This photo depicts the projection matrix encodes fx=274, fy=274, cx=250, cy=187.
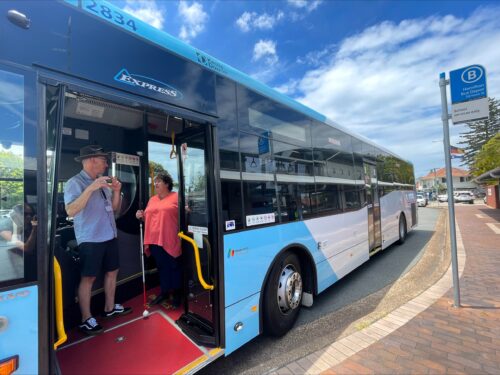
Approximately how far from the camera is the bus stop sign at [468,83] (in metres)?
3.59

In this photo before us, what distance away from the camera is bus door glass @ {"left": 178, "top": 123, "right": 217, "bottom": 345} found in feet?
8.74

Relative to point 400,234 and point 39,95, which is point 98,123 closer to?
point 39,95

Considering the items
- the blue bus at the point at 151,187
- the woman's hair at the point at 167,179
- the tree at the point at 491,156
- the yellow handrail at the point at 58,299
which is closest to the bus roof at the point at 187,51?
the blue bus at the point at 151,187

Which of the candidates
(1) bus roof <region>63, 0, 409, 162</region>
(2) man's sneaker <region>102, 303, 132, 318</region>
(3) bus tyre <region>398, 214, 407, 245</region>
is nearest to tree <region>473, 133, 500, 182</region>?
(3) bus tyre <region>398, 214, 407, 245</region>

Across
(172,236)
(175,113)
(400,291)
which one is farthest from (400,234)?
(175,113)

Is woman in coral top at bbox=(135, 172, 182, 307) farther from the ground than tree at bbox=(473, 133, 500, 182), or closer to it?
closer to it

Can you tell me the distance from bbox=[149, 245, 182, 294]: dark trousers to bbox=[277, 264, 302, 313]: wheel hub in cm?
136

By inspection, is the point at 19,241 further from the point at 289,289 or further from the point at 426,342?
the point at 426,342

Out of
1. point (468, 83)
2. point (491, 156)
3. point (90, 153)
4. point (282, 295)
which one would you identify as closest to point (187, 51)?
point (90, 153)

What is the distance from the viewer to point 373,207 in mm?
6582

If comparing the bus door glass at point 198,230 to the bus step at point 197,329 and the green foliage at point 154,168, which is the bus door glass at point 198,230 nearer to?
the bus step at point 197,329

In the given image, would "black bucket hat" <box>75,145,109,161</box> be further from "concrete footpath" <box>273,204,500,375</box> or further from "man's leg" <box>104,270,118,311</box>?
"concrete footpath" <box>273,204,500,375</box>

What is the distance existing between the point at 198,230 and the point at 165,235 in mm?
714

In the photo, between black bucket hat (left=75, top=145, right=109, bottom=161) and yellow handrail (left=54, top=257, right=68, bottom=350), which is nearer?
yellow handrail (left=54, top=257, right=68, bottom=350)
